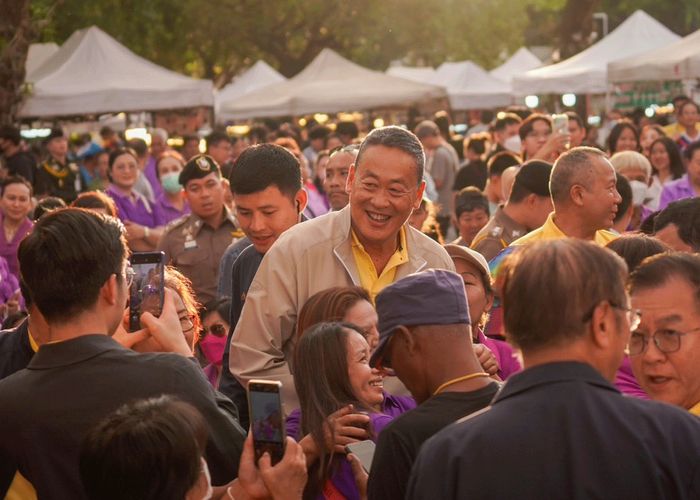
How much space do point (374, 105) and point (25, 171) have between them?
37.8 feet

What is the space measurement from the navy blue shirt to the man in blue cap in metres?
0.47

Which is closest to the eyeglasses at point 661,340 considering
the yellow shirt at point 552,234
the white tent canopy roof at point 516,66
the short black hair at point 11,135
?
the yellow shirt at point 552,234

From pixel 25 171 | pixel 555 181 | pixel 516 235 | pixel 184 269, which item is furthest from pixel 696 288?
pixel 25 171

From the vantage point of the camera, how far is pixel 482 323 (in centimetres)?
634

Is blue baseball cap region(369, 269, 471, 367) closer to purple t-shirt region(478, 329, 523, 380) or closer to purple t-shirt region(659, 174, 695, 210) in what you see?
purple t-shirt region(478, 329, 523, 380)

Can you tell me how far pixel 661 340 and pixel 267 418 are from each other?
130cm

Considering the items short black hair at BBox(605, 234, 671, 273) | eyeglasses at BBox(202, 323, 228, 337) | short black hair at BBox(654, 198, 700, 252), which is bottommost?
eyeglasses at BBox(202, 323, 228, 337)

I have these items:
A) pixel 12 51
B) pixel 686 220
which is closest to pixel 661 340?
pixel 686 220

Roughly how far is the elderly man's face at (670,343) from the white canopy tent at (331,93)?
23057 millimetres

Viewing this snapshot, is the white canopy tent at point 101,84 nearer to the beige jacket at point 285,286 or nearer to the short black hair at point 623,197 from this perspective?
the short black hair at point 623,197

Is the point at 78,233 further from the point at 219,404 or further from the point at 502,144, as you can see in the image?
the point at 502,144

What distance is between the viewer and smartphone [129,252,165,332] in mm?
4668

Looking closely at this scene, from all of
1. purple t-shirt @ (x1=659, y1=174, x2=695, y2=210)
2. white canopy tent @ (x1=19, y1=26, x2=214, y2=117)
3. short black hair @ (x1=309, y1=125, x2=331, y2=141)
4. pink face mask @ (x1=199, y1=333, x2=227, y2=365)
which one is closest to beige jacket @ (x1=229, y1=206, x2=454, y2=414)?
pink face mask @ (x1=199, y1=333, x2=227, y2=365)

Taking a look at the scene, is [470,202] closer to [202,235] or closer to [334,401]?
[202,235]
